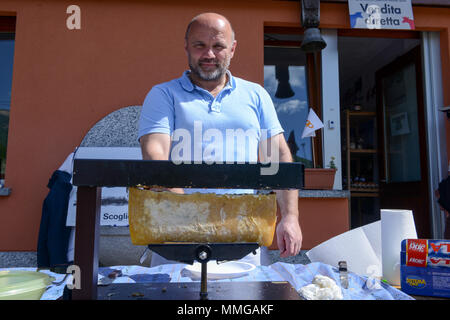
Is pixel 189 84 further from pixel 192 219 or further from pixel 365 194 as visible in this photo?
pixel 365 194

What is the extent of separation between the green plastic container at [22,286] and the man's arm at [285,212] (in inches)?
32.4

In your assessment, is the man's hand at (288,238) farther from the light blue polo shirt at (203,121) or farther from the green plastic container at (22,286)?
the green plastic container at (22,286)

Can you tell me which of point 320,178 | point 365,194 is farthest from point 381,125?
point 320,178

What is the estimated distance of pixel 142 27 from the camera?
354 centimetres

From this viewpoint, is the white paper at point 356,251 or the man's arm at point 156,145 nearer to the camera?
the white paper at point 356,251

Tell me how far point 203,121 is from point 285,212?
578 mm

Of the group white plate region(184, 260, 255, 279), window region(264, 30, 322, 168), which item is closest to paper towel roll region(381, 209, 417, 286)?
white plate region(184, 260, 255, 279)

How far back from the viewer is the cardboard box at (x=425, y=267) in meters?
1.08

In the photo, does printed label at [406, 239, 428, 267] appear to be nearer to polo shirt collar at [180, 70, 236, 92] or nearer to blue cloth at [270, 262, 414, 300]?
blue cloth at [270, 262, 414, 300]

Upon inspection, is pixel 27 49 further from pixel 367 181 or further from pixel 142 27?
pixel 367 181

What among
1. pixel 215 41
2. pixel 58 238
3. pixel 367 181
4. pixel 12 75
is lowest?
pixel 58 238

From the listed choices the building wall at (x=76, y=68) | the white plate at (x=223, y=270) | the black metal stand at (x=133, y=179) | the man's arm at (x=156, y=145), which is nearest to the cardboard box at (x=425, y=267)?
the white plate at (x=223, y=270)

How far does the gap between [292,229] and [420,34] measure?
4.01m
